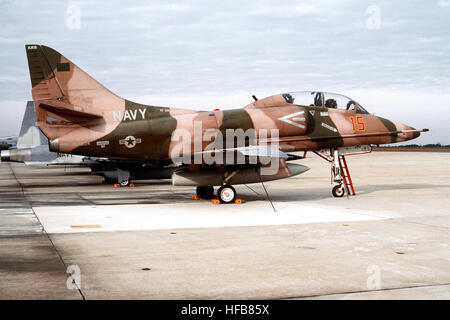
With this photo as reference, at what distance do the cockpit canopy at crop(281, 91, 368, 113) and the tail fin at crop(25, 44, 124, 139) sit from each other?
5.14 meters

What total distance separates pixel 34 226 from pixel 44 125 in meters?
4.88

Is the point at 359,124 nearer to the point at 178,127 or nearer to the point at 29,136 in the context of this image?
the point at 178,127

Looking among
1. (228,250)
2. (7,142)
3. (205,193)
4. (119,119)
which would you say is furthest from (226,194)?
(7,142)

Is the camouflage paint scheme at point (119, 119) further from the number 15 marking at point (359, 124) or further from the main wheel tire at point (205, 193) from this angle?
the main wheel tire at point (205, 193)

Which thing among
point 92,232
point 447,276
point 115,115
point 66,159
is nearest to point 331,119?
point 115,115

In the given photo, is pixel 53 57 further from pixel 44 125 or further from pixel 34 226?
pixel 34 226

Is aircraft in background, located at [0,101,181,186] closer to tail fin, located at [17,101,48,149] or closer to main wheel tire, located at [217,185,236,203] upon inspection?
tail fin, located at [17,101,48,149]

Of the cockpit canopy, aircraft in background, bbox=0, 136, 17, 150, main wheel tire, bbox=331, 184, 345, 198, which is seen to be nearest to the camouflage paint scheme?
the cockpit canopy

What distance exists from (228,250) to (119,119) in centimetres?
790

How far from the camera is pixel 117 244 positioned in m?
8.24

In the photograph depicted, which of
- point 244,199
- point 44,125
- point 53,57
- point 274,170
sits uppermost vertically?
point 53,57

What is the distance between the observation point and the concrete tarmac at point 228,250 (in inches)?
218

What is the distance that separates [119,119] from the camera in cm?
1446

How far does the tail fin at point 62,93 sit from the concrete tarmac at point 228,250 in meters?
2.38
